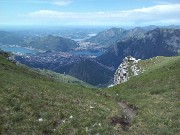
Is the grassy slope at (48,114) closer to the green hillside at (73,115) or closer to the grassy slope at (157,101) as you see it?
the green hillside at (73,115)

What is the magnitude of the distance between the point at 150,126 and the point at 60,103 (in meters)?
8.67

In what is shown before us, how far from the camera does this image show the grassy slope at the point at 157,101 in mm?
26281

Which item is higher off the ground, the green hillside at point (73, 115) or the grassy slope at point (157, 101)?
the green hillside at point (73, 115)

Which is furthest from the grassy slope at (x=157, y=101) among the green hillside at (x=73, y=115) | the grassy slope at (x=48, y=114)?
the grassy slope at (x=48, y=114)

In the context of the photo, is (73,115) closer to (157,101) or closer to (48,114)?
(48,114)

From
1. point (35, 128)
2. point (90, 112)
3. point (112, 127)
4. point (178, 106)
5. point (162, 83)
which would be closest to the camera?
point (35, 128)

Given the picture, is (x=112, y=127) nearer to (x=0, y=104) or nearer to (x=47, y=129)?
(x=47, y=129)

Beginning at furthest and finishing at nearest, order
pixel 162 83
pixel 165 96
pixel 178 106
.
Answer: pixel 162 83 → pixel 165 96 → pixel 178 106

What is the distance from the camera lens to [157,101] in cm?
3800

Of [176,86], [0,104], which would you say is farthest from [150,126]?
[176,86]

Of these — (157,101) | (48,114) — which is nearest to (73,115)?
(48,114)

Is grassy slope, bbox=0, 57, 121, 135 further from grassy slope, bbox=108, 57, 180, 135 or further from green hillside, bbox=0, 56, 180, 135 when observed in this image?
grassy slope, bbox=108, 57, 180, 135

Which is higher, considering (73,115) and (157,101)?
(73,115)

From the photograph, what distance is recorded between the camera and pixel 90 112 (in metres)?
28.1
